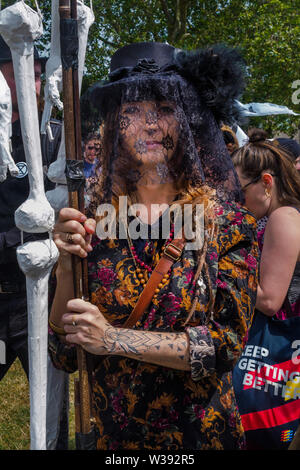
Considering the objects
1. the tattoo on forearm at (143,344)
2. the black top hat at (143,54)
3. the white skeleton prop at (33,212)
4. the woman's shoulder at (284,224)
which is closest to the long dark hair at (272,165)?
the woman's shoulder at (284,224)

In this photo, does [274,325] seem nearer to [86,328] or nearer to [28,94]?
[86,328]

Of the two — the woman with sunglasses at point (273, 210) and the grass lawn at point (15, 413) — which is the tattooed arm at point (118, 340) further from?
the grass lawn at point (15, 413)

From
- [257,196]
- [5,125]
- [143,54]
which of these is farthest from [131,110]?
[257,196]

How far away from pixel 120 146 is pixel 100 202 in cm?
19

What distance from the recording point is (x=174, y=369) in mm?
1420

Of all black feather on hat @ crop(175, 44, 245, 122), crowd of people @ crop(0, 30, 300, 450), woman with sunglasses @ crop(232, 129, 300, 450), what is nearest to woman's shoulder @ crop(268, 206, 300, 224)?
woman with sunglasses @ crop(232, 129, 300, 450)

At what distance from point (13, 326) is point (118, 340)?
1348mm

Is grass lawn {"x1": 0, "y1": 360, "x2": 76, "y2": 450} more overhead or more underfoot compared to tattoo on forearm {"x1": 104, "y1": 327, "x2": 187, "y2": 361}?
more underfoot

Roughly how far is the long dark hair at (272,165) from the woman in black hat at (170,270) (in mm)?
711

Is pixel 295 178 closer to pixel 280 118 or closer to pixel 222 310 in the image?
pixel 222 310

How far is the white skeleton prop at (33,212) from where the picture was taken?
1.03m

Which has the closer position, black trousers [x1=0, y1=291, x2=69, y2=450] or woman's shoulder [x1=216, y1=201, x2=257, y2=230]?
woman's shoulder [x1=216, y1=201, x2=257, y2=230]

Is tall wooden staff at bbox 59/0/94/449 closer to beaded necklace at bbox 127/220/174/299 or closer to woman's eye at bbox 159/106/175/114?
beaded necklace at bbox 127/220/174/299

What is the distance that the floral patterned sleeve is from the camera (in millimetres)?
1343
